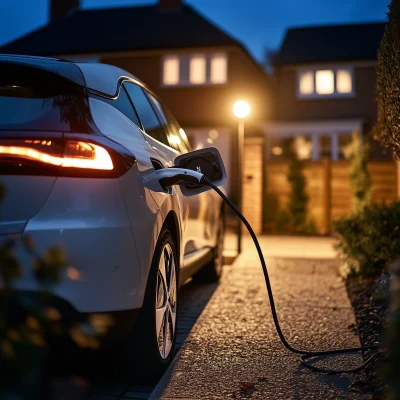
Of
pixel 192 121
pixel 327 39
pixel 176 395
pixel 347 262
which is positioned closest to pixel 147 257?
pixel 176 395

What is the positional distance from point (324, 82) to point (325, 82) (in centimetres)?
4

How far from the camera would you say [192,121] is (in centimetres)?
2169

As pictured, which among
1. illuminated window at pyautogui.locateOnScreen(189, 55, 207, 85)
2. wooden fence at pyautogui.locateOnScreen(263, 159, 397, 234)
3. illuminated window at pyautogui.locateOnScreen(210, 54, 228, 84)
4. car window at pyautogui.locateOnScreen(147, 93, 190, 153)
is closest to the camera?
car window at pyautogui.locateOnScreen(147, 93, 190, 153)

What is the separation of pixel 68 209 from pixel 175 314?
1464 mm

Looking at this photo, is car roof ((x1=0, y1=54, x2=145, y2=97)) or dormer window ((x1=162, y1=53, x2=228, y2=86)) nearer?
car roof ((x1=0, y1=54, x2=145, y2=97))

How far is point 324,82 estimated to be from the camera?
76.0ft

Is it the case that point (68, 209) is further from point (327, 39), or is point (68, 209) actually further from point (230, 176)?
point (327, 39)

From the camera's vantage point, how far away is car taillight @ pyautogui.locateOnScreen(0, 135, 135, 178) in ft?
8.84

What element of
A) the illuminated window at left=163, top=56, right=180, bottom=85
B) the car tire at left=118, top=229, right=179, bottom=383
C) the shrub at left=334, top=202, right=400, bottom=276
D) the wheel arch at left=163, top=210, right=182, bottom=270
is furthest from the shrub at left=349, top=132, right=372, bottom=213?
the illuminated window at left=163, top=56, right=180, bottom=85

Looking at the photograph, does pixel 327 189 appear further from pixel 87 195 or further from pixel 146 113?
pixel 87 195

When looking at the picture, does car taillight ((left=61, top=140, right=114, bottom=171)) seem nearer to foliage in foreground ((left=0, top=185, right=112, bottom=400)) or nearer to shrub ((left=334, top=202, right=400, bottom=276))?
foliage in foreground ((left=0, top=185, right=112, bottom=400))

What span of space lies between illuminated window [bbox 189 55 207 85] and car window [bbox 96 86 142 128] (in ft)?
58.2

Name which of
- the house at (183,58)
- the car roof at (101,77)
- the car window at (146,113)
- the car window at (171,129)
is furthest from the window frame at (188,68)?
the car roof at (101,77)

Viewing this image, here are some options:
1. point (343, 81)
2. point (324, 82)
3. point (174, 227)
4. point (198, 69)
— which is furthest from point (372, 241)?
point (324, 82)
